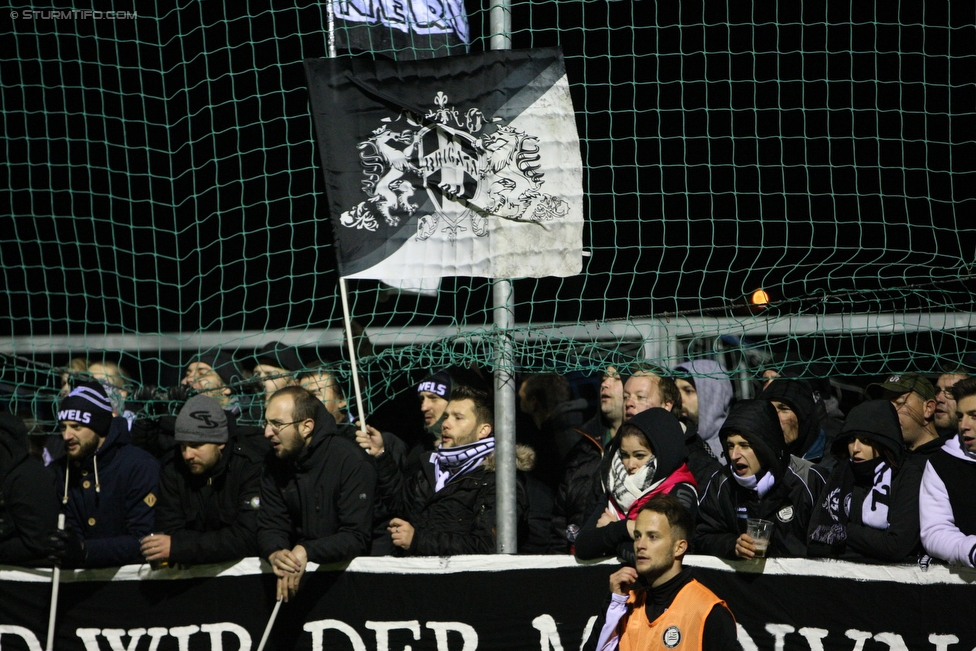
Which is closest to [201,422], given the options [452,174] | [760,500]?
[452,174]

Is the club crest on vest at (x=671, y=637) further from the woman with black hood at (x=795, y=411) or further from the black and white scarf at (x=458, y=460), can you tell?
the black and white scarf at (x=458, y=460)

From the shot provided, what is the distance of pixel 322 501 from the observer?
16.1 ft

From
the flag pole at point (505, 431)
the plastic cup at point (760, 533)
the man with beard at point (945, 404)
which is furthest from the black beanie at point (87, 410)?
the man with beard at point (945, 404)

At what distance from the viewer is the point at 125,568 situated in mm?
5145

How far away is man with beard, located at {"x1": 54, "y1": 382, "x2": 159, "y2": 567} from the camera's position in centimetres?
533

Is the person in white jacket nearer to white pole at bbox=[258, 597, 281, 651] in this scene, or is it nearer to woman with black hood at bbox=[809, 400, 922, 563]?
woman with black hood at bbox=[809, 400, 922, 563]

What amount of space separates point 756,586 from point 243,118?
18.5 feet

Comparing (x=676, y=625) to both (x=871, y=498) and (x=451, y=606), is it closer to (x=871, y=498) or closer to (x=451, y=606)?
(x=871, y=498)

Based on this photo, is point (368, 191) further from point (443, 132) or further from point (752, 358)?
point (752, 358)

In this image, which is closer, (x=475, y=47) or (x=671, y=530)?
(x=671, y=530)

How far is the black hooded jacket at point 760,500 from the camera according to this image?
461 centimetres

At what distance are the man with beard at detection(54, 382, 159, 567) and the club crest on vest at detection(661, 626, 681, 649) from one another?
8.13ft

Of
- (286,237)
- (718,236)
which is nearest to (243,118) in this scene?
(286,237)

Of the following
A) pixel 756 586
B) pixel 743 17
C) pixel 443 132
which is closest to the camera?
pixel 756 586
